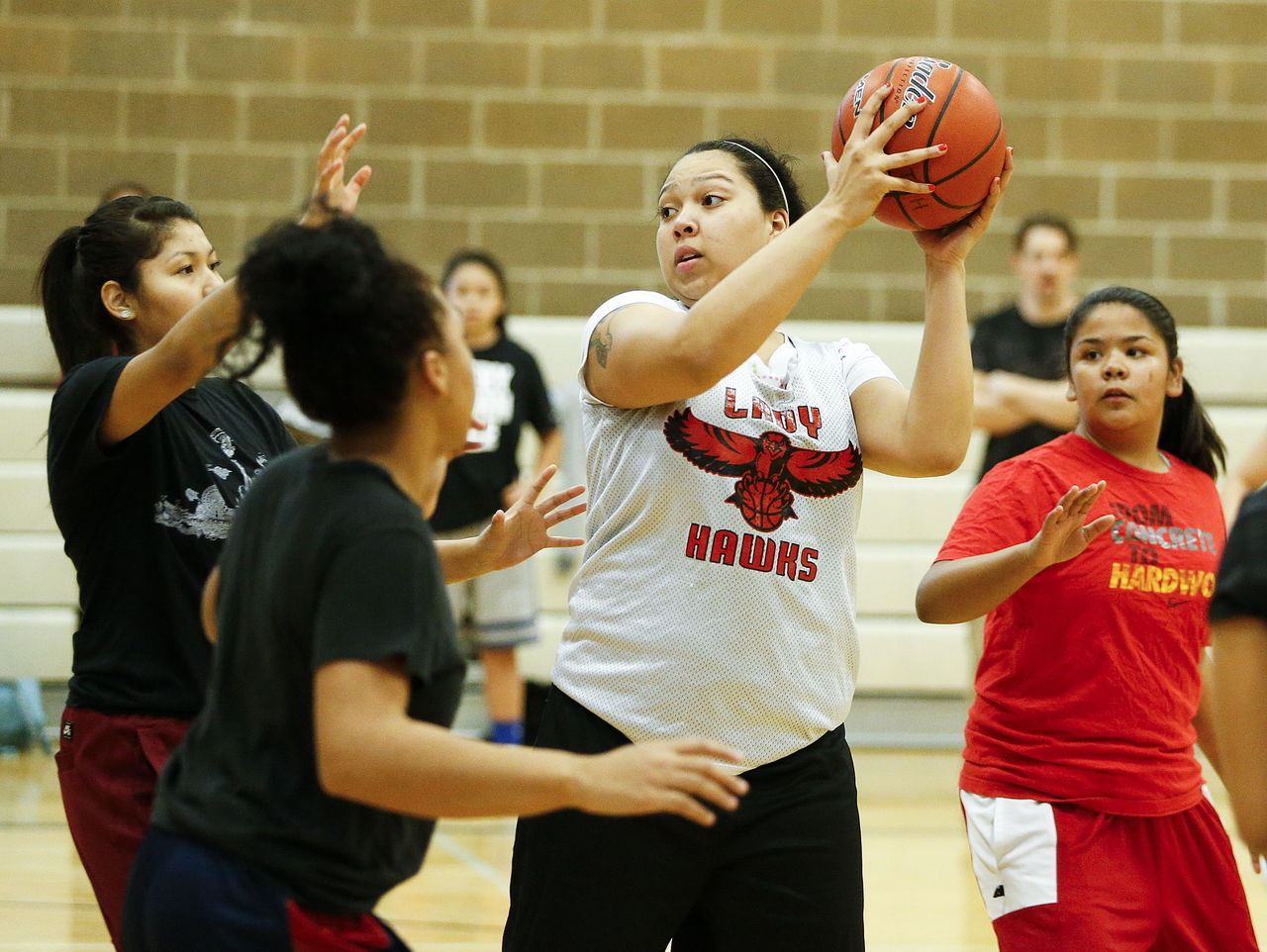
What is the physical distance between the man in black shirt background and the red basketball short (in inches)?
105

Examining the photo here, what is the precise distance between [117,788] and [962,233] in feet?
4.93

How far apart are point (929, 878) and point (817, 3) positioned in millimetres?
3869

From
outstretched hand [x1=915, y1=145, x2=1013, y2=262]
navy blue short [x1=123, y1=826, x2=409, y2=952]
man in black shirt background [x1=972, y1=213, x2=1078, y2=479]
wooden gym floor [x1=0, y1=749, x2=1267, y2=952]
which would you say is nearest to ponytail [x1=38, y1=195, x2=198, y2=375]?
navy blue short [x1=123, y1=826, x2=409, y2=952]

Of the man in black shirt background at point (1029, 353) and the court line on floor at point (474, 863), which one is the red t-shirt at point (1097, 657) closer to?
the court line on floor at point (474, 863)

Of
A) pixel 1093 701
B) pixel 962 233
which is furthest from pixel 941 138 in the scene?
pixel 1093 701

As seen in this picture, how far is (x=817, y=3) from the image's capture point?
662 centimetres

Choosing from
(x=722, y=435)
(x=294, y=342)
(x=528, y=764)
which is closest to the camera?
(x=528, y=764)

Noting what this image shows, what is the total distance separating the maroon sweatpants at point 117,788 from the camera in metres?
2.23

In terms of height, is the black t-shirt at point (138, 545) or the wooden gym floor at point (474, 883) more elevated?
the black t-shirt at point (138, 545)

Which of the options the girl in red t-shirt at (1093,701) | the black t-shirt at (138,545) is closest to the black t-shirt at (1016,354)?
the girl in red t-shirt at (1093,701)

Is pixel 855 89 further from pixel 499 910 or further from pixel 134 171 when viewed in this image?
pixel 134 171

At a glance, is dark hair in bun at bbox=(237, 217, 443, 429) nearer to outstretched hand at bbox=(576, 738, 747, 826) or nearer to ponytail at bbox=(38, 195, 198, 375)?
outstretched hand at bbox=(576, 738, 747, 826)

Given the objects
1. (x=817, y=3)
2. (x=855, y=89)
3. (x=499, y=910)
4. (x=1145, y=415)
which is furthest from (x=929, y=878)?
(x=817, y=3)

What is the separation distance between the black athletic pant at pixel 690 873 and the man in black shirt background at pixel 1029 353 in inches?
122
